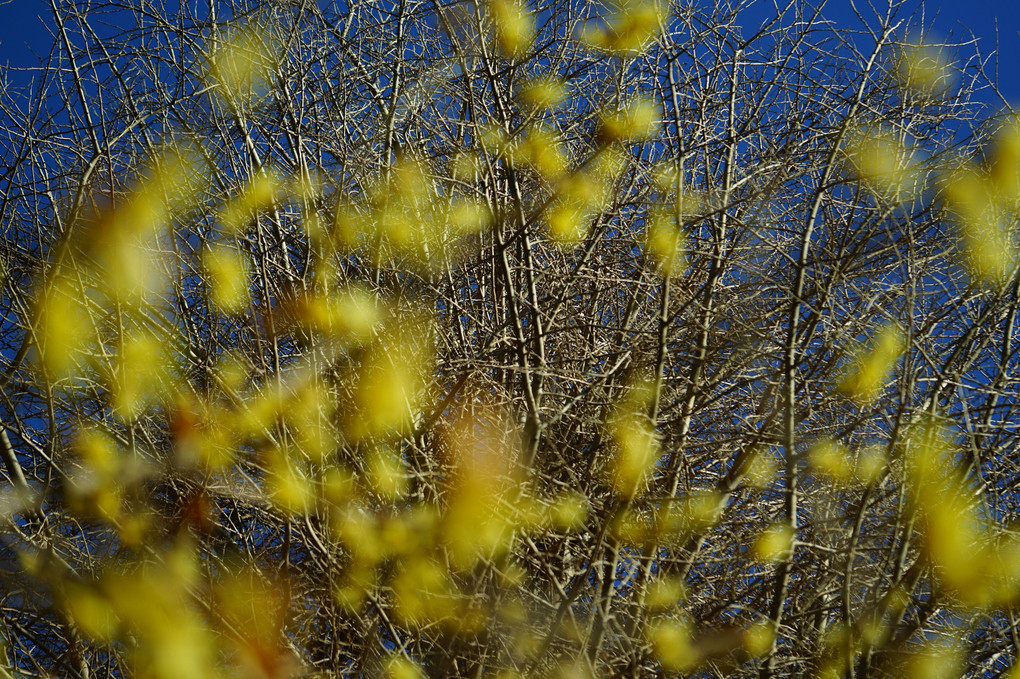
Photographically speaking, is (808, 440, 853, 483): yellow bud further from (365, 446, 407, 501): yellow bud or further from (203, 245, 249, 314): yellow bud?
(203, 245, 249, 314): yellow bud

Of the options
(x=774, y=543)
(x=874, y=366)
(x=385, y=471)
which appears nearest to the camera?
(x=774, y=543)

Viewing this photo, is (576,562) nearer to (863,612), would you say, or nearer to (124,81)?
(863,612)

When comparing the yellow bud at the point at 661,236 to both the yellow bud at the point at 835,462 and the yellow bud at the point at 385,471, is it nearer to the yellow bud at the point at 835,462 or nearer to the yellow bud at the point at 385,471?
the yellow bud at the point at 835,462

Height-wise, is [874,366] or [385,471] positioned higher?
[874,366]

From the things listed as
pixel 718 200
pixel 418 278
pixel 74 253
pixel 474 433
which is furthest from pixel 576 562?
pixel 74 253

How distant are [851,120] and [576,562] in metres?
1.48

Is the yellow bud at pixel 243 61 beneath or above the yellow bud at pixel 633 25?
beneath

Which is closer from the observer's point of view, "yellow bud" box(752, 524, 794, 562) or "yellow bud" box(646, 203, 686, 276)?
"yellow bud" box(752, 524, 794, 562)

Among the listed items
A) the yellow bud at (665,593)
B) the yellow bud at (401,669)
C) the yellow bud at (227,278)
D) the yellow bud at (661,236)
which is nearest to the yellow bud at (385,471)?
the yellow bud at (401,669)

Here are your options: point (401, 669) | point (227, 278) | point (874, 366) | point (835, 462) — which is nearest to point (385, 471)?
point (401, 669)

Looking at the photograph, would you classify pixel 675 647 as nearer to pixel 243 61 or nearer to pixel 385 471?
pixel 385 471

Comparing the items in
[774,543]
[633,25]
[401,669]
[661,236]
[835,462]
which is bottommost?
[401,669]

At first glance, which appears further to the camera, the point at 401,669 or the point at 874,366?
the point at 874,366

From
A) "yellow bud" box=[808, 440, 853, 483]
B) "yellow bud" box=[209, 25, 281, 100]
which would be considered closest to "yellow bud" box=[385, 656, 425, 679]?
"yellow bud" box=[808, 440, 853, 483]
